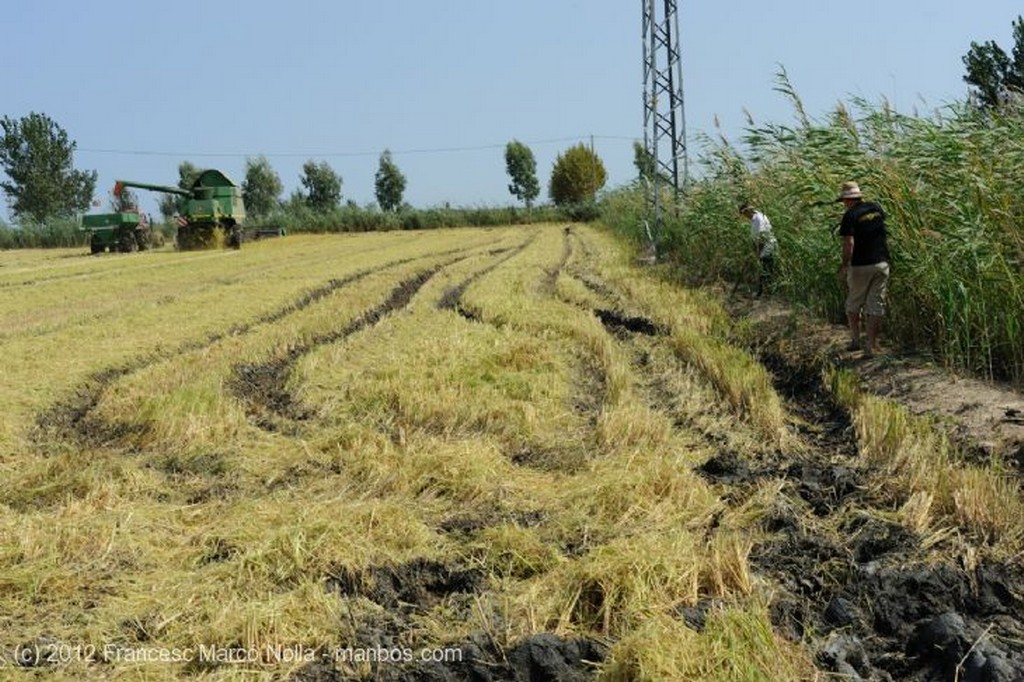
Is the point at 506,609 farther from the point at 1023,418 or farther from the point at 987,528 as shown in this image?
the point at 1023,418

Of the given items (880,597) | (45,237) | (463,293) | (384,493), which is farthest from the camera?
(45,237)

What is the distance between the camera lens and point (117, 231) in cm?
3372

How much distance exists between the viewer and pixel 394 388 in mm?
7707

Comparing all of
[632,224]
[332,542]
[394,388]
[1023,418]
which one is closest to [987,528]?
[1023,418]

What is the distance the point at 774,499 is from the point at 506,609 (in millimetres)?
1875

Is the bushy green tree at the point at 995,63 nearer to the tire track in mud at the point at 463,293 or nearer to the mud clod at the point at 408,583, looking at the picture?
the tire track in mud at the point at 463,293

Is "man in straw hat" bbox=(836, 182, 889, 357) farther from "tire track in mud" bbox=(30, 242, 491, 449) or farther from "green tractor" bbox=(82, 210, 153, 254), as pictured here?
"green tractor" bbox=(82, 210, 153, 254)

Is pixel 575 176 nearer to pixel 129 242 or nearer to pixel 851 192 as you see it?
pixel 129 242

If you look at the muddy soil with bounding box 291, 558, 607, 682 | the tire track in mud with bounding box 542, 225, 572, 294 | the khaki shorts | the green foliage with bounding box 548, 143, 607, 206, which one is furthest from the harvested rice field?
the green foliage with bounding box 548, 143, 607, 206

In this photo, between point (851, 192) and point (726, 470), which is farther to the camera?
point (851, 192)

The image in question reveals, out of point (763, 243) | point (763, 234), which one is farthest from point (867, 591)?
point (763, 243)

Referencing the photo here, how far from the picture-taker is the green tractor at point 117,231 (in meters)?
33.3

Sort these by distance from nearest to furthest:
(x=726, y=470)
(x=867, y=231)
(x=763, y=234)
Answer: (x=726, y=470), (x=867, y=231), (x=763, y=234)

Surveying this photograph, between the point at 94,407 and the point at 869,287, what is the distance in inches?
286
